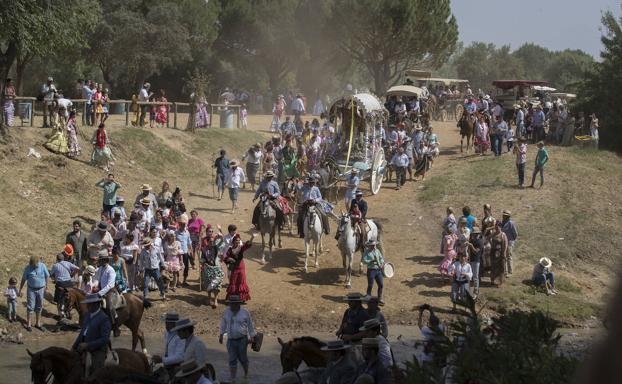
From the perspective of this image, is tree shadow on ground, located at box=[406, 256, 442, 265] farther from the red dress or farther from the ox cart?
the red dress

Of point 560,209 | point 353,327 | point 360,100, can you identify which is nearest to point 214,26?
point 360,100

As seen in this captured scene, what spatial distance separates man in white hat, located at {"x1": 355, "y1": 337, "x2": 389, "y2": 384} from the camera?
909 centimetres

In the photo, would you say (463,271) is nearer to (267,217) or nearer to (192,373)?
(267,217)

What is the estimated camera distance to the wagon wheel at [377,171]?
30.1 m

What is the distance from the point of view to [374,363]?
9.20m

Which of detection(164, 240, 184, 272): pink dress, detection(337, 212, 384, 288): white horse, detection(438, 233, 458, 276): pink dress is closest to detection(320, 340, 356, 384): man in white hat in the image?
detection(164, 240, 184, 272): pink dress

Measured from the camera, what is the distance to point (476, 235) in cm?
2205

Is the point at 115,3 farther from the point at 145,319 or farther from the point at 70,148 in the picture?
the point at 145,319

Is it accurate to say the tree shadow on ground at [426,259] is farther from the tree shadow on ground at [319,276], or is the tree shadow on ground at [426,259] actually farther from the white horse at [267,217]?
the white horse at [267,217]

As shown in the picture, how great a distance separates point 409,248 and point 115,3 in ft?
97.4

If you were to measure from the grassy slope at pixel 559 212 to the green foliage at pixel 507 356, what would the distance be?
12555mm

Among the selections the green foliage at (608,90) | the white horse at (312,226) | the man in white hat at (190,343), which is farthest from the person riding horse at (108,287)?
the green foliage at (608,90)

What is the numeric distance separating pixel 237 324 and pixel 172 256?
26.0 ft

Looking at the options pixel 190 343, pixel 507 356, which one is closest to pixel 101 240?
pixel 190 343
